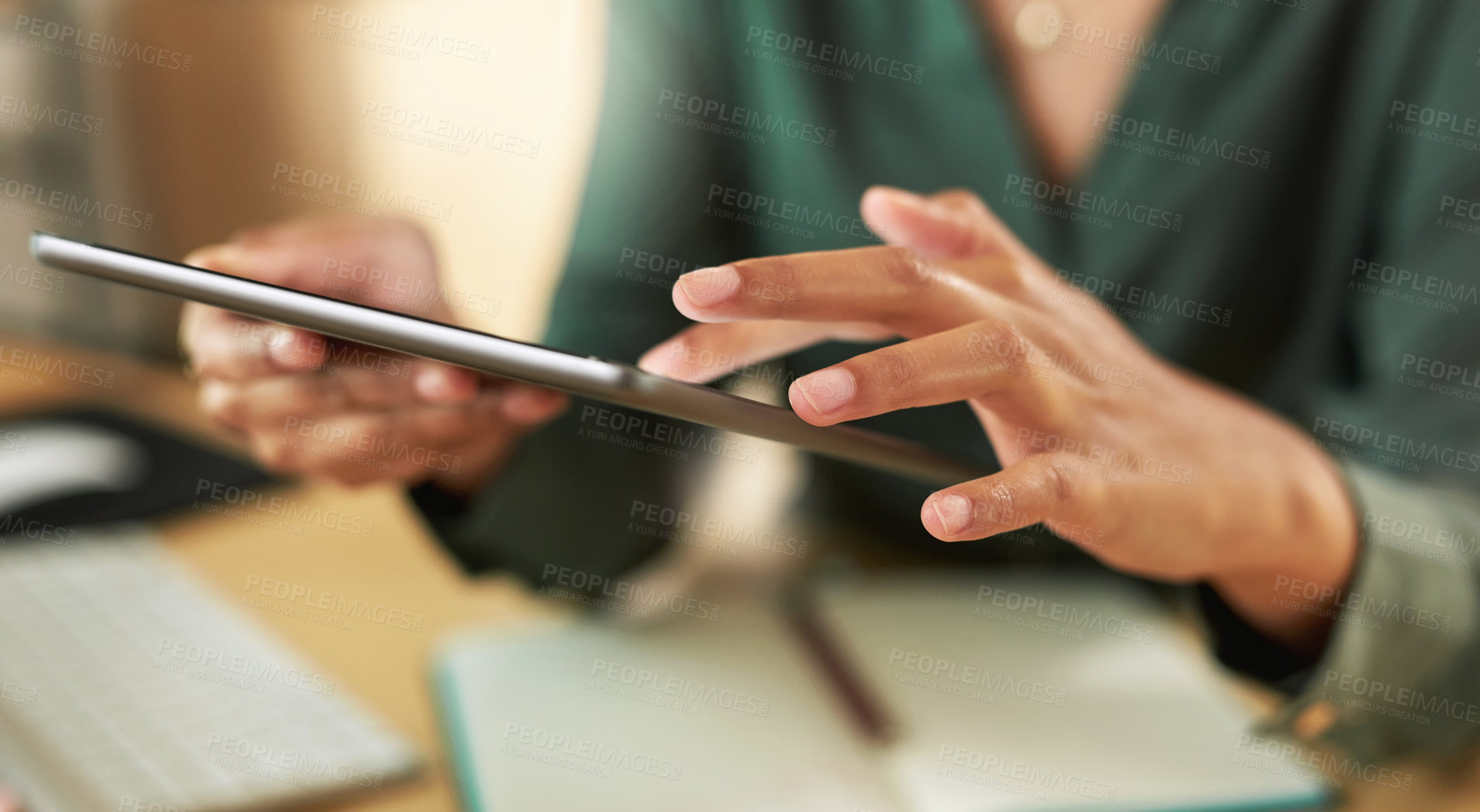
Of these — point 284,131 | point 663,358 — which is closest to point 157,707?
point 663,358

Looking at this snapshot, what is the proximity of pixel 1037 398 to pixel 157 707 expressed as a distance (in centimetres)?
44

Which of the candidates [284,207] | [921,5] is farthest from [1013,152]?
[284,207]

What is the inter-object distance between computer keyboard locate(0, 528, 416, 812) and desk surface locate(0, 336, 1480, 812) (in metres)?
0.02

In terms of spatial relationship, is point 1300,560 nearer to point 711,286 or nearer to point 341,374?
point 711,286

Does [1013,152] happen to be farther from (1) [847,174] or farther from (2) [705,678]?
(2) [705,678]

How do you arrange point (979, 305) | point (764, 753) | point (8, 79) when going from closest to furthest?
point (979, 305)
point (764, 753)
point (8, 79)

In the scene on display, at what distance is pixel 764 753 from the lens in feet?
1.57

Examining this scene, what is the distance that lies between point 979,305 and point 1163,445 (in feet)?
0.39

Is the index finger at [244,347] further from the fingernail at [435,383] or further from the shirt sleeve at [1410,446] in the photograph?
the shirt sleeve at [1410,446]

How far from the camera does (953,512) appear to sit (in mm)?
307

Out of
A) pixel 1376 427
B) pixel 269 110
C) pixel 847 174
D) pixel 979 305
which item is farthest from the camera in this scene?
pixel 269 110

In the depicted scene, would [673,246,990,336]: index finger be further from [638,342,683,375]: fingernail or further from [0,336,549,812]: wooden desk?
[0,336,549,812]: wooden desk

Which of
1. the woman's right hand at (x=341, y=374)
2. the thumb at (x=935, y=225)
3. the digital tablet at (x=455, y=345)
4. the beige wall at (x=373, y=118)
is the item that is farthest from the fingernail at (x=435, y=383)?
the beige wall at (x=373, y=118)

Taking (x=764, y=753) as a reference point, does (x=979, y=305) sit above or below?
above
